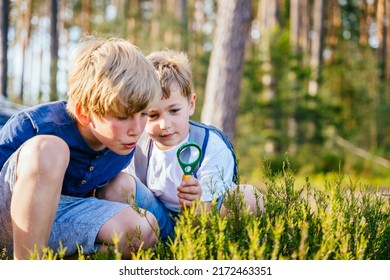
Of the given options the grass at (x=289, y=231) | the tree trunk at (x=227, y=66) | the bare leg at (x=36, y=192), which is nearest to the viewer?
the grass at (x=289, y=231)

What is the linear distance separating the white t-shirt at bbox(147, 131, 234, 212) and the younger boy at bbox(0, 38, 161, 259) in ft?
1.37

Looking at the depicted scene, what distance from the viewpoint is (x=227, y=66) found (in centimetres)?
825

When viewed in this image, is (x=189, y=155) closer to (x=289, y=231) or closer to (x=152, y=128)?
(x=152, y=128)

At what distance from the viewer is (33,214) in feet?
8.11

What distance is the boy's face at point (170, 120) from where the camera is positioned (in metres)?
3.34

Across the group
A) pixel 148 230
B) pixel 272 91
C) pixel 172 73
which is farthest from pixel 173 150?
pixel 272 91

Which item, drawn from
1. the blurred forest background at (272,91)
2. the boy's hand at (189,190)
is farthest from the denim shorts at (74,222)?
the blurred forest background at (272,91)

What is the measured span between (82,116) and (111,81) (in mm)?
248

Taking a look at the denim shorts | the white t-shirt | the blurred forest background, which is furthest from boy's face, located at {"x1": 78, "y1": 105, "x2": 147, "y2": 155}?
the blurred forest background

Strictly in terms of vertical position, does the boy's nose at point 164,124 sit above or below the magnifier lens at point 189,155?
above

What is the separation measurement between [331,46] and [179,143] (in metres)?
28.0

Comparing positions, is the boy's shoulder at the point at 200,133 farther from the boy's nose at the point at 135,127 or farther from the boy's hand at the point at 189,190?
the boy's nose at the point at 135,127


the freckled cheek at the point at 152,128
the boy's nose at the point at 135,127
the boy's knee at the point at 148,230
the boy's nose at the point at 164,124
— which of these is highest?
the boy's nose at the point at 135,127
